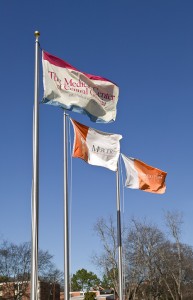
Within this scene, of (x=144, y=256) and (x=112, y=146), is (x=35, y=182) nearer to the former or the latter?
(x=112, y=146)

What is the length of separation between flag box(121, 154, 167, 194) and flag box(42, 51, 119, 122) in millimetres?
3148

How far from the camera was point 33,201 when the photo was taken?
1169 centimetres

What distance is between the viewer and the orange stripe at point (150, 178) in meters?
18.7

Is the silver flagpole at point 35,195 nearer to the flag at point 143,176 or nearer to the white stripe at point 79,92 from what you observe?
the white stripe at point 79,92

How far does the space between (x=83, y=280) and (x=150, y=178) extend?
113 meters

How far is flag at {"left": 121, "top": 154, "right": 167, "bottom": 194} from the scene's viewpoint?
18.7 metres

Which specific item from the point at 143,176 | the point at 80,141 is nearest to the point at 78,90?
the point at 80,141

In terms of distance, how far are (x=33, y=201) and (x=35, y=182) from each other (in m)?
0.48

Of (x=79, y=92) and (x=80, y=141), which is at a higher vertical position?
(x=79, y=92)

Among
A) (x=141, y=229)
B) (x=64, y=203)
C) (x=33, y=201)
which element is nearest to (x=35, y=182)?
(x=33, y=201)

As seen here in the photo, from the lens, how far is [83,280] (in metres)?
127

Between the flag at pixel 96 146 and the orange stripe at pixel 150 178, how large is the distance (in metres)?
1.82

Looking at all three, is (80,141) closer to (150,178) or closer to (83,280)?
(150,178)

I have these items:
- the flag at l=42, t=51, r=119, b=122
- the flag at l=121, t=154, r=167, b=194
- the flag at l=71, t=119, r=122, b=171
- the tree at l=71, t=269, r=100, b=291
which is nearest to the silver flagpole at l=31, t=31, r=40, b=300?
the flag at l=42, t=51, r=119, b=122
